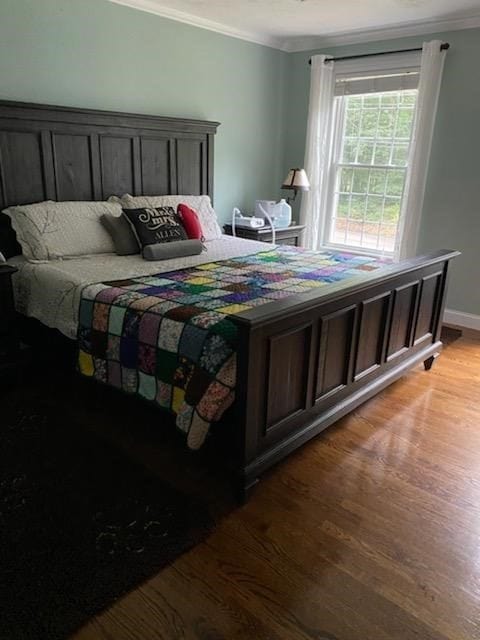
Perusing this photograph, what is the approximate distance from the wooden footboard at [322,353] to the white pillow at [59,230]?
1601 mm

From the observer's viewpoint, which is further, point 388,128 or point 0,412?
point 388,128

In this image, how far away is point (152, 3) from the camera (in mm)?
3494

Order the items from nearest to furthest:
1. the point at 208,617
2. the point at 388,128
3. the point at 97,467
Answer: the point at 208,617, the point at 97,467, the point at 388,128

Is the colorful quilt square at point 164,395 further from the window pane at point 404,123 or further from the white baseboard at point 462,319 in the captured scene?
the window pane at point 404,123

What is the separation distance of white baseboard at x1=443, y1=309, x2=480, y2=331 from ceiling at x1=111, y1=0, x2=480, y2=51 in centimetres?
224

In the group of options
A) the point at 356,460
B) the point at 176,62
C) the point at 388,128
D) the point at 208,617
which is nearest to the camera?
the point at 208,617

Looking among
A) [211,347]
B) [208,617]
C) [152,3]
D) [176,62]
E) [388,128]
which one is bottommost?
[208,617]

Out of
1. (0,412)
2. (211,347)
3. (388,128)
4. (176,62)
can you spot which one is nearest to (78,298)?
(0,412)

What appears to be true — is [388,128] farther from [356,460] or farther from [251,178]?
[356,460]

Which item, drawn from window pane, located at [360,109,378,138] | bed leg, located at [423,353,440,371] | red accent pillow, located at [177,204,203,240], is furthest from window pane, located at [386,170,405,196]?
red accent pillow, located at [177,204,203,240]

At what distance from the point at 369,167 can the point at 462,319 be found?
1625mm

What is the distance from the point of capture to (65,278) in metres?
2.60

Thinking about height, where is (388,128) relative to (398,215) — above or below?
above

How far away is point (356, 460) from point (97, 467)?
3.91 feet
